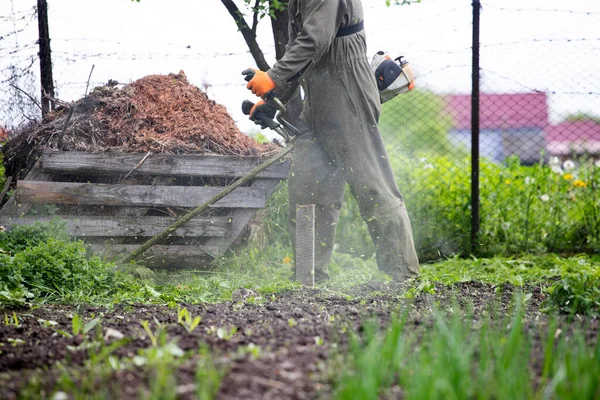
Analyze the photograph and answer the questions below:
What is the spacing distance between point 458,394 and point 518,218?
5001 millimetres

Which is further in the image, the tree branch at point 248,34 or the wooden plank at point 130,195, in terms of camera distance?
the tree branch at point 248,34

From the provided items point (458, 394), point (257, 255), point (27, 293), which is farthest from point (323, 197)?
point (458, 394)

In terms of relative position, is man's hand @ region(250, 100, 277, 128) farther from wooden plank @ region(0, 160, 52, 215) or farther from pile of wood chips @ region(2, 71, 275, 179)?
wooden plank @ region(0, 160, 52, 215)

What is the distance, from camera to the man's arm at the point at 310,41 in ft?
13.6

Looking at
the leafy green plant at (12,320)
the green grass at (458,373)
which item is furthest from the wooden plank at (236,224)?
the green grass at (458,373)

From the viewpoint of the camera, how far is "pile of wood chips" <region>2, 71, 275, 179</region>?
512 centimetres

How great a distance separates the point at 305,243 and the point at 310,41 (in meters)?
1.33

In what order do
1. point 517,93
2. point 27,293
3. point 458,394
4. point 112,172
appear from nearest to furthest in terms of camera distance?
point 458,394, point 27,293, point 112,172, point 517,93

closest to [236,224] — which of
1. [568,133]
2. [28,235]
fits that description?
[28,235]

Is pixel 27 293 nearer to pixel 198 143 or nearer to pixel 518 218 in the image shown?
pixel 198 143

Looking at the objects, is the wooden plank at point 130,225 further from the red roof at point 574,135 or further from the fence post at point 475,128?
the red roof at point 574,135

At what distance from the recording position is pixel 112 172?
4992mm

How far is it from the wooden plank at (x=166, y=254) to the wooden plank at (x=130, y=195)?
33 centimetres

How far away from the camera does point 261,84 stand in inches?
165
